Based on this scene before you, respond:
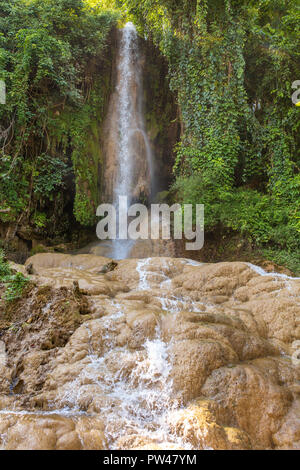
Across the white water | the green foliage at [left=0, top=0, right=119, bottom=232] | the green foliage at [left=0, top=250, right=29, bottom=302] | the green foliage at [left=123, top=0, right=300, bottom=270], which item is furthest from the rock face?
the white water

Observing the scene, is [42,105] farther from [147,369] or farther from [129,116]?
[147,369]

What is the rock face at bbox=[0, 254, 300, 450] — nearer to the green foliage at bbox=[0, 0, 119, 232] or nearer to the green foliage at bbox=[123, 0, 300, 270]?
the green foliage at bbox=[123, 0, 300, 270]

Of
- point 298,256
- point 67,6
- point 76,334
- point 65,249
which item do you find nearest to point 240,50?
point 67,6

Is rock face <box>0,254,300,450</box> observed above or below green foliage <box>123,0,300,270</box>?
below

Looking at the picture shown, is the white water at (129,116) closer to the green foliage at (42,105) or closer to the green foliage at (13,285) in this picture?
the green foliage at (42,105)

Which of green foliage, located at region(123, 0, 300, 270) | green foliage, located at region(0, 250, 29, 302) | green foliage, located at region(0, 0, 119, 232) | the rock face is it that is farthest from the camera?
green foliage, located at region(123, 0, 300, 270)

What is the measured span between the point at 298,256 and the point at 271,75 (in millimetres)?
6627

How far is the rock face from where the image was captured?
281 cm

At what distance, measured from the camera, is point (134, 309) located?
15.0 feet

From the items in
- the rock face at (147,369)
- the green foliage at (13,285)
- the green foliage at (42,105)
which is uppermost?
the green foliage at (42,105)

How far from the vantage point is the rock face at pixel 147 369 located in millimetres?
2809

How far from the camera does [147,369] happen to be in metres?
3.52

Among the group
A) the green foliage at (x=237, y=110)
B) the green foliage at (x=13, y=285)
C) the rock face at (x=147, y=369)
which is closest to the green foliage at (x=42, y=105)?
the green foliage at (x=237, y=110)

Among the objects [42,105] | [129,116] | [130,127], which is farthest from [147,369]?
[129,116]
